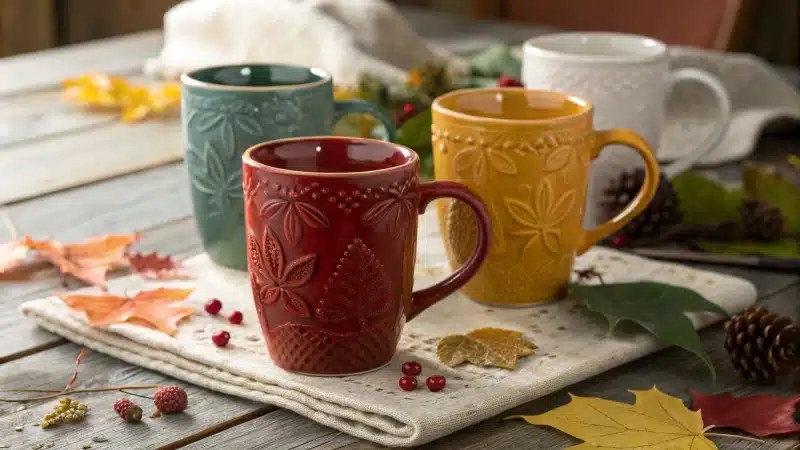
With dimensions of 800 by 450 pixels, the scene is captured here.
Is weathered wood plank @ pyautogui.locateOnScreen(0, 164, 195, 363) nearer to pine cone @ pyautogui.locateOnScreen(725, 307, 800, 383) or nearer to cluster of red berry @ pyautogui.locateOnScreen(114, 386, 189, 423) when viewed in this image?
cluster of red berry @ pyautogui.locateOnScreen(114, 386, 189, 423)

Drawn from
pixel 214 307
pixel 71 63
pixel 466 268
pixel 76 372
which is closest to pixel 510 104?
pixel 466 268

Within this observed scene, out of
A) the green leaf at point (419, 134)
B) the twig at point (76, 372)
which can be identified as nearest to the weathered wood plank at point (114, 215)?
the twig at point (76, 372)

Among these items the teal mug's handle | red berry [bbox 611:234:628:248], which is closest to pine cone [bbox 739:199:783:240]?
red berry [bbox 611:234:628:248]

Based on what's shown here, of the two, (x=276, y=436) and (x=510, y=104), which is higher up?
(x=510, y=104)

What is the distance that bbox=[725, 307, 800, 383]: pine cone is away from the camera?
69cm

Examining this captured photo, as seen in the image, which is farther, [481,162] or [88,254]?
[88,254]

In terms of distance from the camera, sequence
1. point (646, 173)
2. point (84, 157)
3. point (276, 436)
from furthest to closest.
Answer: point (84, 157) < point (646, 173) < point (276, 436)

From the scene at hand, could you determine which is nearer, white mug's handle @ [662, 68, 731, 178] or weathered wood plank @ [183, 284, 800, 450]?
weathered wood plank @ [183, 284, 800, 450]

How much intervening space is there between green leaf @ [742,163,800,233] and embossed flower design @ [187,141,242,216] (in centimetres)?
53

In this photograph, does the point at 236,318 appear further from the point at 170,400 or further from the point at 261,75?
the point at 261,75

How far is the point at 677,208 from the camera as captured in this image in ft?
3.25

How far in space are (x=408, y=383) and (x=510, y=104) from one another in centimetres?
29

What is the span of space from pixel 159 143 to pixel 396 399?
2.36 ft

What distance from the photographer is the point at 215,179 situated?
856 millimetres
